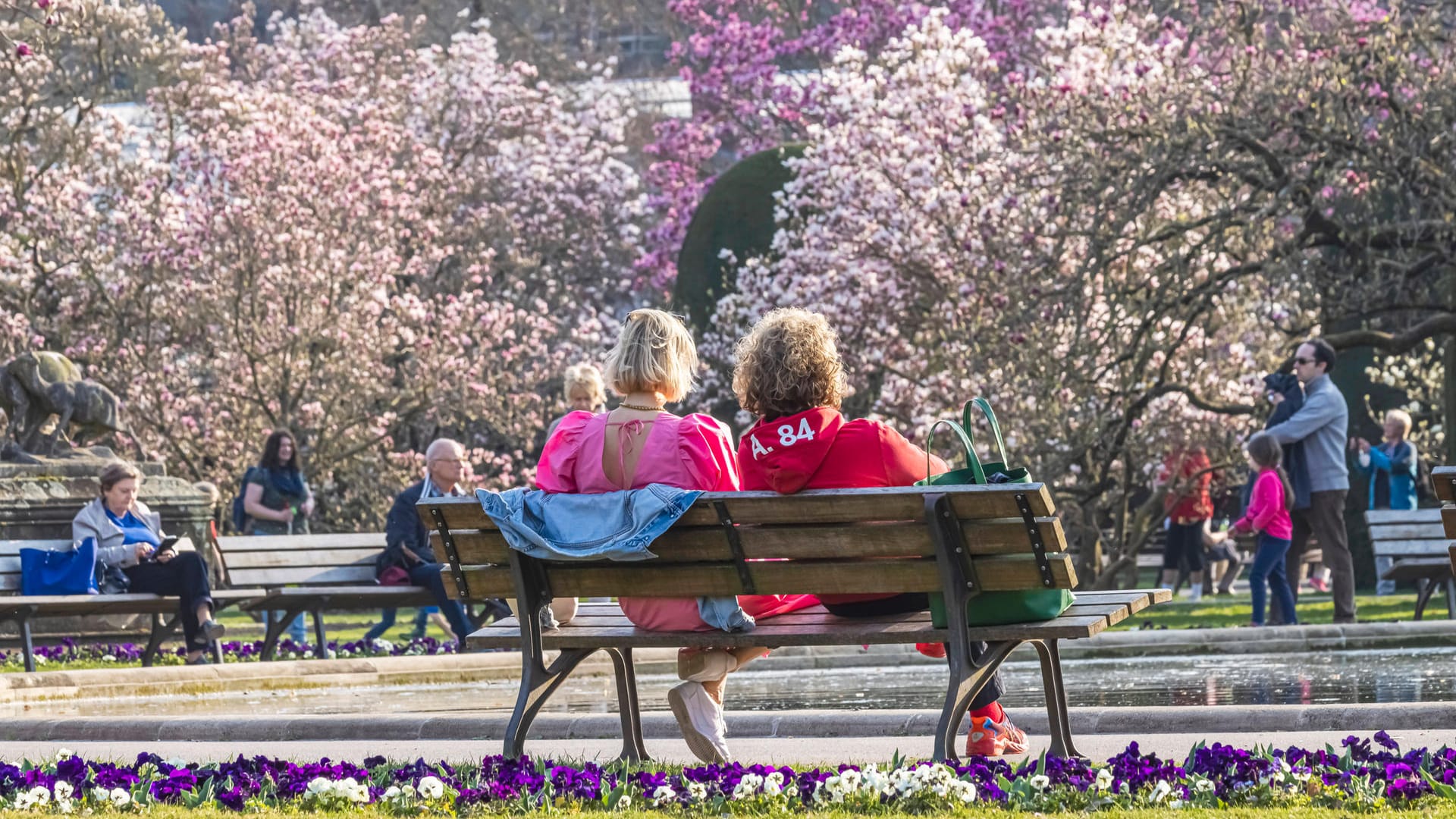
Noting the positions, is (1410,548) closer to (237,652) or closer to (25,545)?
(237,652)

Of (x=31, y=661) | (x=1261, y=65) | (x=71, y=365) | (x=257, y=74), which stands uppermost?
(x=257, y=74)

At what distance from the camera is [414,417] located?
23.8 m

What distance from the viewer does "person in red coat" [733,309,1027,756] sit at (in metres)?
5.86

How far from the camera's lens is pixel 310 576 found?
39.7 ft

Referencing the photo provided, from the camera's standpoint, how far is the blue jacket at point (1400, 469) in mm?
16078

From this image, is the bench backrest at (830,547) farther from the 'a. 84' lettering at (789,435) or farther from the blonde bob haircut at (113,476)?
the blonde bob haircut at (113,476)

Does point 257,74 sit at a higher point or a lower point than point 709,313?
higher

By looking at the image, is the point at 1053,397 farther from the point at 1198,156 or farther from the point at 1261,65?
the point at 1261,65

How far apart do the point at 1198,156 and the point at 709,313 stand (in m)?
8.66

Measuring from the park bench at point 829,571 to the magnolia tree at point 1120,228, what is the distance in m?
8.08

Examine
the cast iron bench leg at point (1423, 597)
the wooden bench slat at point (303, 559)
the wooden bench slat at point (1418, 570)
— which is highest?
the wooden bench slat at point (303, 559)

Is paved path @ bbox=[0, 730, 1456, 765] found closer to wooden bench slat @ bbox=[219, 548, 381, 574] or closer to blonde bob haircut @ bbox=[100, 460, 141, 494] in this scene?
blonde bob haircut @ bbox=[100, 460, 141, 494]

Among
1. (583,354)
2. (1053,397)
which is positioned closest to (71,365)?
(1053,397)

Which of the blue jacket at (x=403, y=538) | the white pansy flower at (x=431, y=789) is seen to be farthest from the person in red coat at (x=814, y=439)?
the blue jacket at (x=403, y=538)
